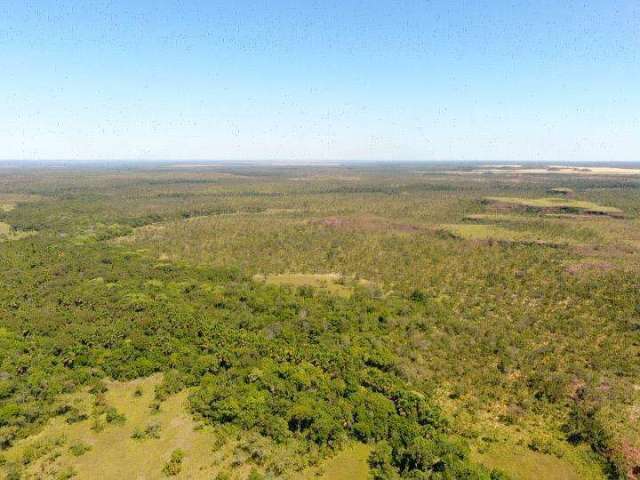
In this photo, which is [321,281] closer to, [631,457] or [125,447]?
[125,447]

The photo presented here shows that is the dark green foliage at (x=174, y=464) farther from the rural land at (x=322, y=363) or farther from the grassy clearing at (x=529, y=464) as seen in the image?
the grassy clearing at (x=529, y=464)

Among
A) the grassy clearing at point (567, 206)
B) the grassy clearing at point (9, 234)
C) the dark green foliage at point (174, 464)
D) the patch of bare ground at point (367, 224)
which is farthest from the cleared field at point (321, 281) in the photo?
the grassy clearing at point (567, 206)

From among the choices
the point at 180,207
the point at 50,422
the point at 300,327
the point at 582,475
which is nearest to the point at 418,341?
the point at 300,327

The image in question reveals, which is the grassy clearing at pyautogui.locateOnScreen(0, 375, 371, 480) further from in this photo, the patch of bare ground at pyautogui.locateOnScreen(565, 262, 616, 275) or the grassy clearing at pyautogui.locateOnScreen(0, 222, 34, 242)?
the grassy clearing at pyautogui.locateOnScreen(0, 222, 34, 242)

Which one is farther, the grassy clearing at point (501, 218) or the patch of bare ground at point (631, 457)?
the grassy clearing at point (501, 218)

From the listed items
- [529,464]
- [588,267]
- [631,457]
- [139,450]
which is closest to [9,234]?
[139,450]

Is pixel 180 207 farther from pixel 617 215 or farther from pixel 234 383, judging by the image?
pixel 617 215
